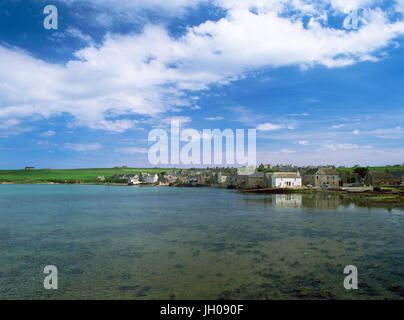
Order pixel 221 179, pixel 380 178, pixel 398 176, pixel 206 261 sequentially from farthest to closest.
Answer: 1. pixel 221 179
2. pixel 398 176
3. pixel 380 178
4. pixel 206 261

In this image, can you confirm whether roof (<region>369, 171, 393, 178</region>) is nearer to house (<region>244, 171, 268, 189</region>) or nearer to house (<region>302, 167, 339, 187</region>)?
house (<region>302, 167, 339, 187</region>)

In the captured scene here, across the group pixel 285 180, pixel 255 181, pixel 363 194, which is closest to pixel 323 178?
pixel 285 180

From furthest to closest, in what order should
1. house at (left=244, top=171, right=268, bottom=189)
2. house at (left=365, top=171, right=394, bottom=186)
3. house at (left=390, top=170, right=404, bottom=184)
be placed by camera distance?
house at (left=244, top=171, right=268, bottom=189)
house at (left=390, top=170, right=404, bottom=184)
house at (left=365, top=171, right=394, bottom=186)

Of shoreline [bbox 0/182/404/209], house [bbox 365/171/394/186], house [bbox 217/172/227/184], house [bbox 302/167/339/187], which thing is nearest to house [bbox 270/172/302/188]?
house [bbox 302/167/339/187]

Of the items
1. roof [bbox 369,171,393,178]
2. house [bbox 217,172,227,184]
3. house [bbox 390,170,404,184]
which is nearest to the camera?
roof [bbox 369,171,393,178]

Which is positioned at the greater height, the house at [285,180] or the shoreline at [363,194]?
the house at [285,180]

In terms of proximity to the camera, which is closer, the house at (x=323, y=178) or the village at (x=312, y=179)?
the village at (x=312, y=179)

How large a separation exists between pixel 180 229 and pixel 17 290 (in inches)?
533

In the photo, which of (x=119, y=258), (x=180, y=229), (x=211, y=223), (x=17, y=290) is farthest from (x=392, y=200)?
(x=17, y=290)

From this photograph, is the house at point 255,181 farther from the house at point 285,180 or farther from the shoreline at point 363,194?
the shoreline at point 363,194

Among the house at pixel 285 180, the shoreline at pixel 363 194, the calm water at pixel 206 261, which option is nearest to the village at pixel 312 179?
the house at pixel 285 180

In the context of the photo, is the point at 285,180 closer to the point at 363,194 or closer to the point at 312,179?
the point at 312,179
